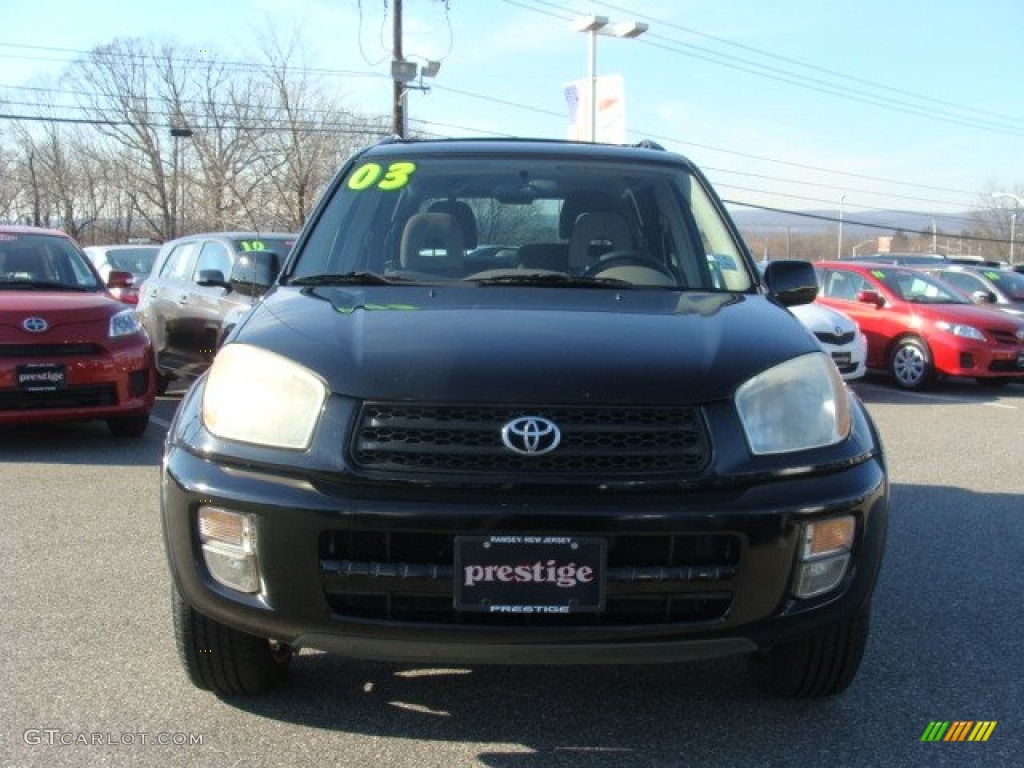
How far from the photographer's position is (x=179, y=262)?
34.3ft

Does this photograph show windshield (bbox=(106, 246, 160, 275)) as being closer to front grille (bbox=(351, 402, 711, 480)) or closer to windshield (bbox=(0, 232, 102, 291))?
windshield (bbox=(0, 232, 102, 291))

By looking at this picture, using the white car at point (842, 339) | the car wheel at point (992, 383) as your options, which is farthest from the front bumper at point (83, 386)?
the car wheel at point (992, 383)

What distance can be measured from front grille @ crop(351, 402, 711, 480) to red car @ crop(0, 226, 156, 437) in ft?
17.2

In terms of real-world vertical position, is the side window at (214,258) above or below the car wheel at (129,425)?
above

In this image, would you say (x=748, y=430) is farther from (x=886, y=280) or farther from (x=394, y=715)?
(x=886, y=280)

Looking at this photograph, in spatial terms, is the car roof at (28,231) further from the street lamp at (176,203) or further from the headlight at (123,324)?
the street lamp at (176,203)

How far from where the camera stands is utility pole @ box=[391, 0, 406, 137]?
92.0 ft

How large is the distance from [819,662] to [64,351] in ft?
19.1

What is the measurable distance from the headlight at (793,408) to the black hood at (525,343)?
0.04 metres

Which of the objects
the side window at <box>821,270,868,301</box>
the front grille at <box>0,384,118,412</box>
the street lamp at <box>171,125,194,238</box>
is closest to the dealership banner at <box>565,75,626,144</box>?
the side window at <box>821,270,868,301</box>

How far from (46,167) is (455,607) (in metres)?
59.9

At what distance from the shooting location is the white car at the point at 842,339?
11.0 metres

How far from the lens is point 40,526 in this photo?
5.08 meters

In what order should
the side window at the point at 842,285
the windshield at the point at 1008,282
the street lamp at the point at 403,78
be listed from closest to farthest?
the side window at the point at 842,285
the windshield at the point at 1008,282
the street lamp at the point at 403,78
